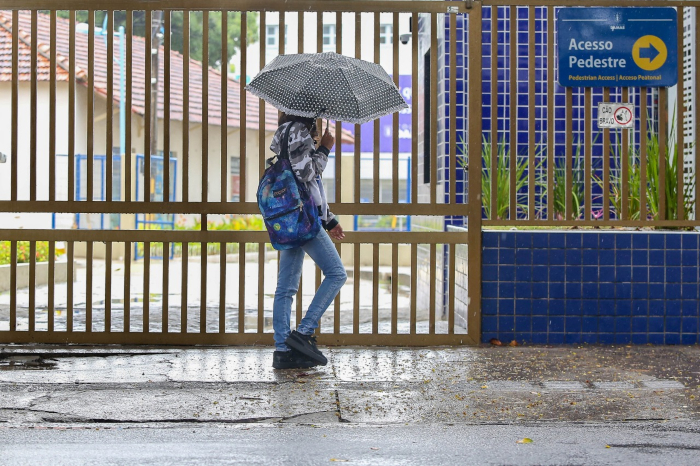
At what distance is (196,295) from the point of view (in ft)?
39.0

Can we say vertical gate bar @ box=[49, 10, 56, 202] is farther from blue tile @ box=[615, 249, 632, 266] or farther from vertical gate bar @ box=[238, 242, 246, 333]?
blue tile @ box=[615, 249, 632, 266]

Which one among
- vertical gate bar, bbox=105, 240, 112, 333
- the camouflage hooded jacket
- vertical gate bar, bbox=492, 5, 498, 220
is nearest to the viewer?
the camouflage hooded jacket

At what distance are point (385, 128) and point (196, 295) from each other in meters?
10.6

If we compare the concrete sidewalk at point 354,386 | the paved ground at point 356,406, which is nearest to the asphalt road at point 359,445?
the paved ground at point 356,406

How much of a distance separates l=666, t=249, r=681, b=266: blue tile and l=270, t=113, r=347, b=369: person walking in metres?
2.53

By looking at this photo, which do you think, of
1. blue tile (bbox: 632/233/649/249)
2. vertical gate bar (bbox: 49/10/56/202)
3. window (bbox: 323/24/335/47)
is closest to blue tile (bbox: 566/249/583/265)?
blue tile (bbox: 632/233/649/249)

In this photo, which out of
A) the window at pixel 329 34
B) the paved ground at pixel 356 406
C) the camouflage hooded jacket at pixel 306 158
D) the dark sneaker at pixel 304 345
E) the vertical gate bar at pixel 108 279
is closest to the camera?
the paved ground at pixel 356 406

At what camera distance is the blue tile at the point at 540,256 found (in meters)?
7.20

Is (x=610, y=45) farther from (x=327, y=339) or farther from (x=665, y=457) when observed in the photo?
(x=665, y=457)

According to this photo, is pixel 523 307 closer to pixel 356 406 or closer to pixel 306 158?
pixel 306 158

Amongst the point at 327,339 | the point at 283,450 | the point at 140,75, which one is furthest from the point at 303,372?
the point at 140,75

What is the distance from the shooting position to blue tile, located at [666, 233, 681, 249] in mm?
7219

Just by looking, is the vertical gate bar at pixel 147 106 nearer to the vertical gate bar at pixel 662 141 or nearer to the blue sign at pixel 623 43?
the blue sign at pixel 623 43

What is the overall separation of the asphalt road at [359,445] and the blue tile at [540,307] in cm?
242
